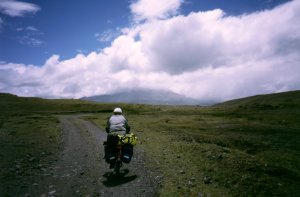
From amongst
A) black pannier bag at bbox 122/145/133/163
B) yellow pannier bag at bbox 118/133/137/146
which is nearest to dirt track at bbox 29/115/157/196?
black pannier bag at bbox 122/145/133/163

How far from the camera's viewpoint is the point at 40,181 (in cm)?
1254

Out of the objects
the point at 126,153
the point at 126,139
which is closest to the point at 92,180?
the point at 126,153

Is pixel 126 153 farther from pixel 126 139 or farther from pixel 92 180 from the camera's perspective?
pixel 92 180

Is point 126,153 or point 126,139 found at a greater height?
point 126,139

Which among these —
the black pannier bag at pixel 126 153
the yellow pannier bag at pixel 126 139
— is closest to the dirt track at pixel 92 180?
the black pannier bag at pixel 126 153

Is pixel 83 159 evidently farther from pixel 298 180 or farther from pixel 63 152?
pixel 298 180

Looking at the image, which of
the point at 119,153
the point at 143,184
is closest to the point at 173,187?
the point at 143,184

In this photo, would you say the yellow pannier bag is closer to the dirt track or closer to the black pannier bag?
the black pannier bag

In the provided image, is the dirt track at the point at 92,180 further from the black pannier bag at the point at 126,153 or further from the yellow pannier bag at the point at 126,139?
the yellow pannier bag at the point at 126,139

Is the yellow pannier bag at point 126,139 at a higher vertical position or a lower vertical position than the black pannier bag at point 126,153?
higher

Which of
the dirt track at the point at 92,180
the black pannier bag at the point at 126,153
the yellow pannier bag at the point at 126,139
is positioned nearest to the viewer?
the dirt track at the point at 92,180

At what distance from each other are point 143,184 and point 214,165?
571cm

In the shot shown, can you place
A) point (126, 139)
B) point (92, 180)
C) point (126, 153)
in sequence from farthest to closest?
point (126, 153) < point (126, 139) < point (92, 180)

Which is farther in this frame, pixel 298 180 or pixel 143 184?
pixel 298 180
